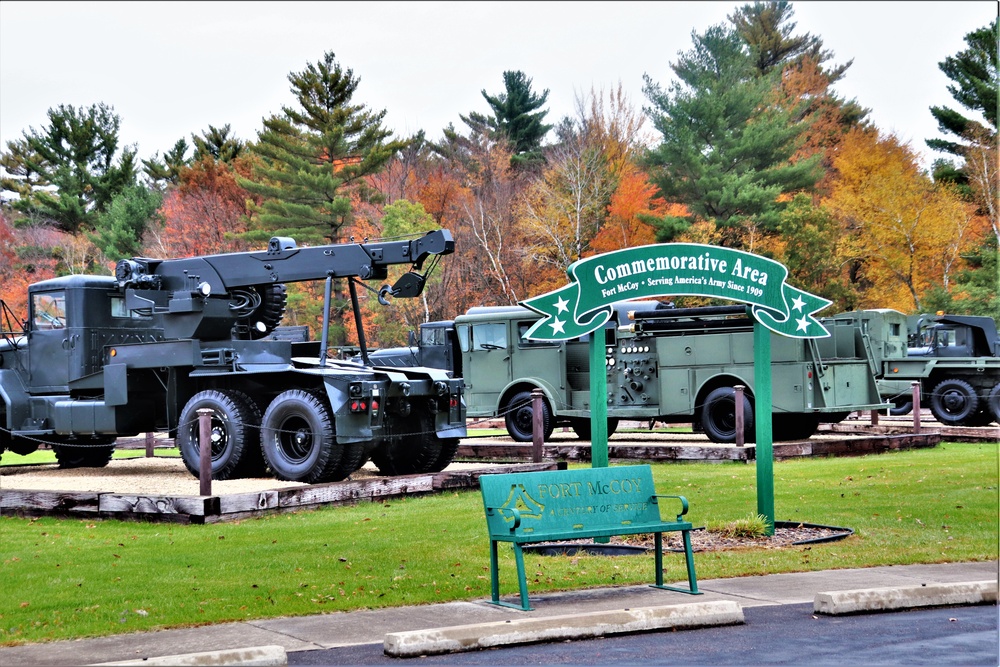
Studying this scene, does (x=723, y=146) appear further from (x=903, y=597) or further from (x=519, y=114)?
(x=903, y=597)

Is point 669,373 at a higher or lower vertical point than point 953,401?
higher

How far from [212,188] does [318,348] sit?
3625cm

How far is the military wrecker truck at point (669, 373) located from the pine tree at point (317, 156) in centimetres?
2143

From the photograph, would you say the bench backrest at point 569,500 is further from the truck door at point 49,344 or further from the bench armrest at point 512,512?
the truck door at point 49,344

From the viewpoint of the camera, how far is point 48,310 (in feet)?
57.8

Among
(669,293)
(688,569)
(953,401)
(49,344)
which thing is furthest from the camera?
(953,401)

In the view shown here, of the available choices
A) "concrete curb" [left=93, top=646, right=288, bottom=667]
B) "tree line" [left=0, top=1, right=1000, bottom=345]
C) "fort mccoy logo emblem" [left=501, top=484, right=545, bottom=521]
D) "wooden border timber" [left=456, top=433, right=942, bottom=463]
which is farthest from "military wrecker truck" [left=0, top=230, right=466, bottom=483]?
"tree line" [left=0, top=1, right=1000, bottom=345]

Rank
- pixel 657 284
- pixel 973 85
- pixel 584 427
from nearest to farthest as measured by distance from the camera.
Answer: pixel 657 284 → pixel 584 427 → pixel 973 85

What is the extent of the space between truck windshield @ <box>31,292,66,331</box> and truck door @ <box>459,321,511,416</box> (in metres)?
8.21

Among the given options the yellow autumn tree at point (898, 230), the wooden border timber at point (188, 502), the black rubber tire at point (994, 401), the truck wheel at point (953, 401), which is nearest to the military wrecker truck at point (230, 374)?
the wooden border timber at point (188, 502)

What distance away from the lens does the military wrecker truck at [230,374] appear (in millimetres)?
15281

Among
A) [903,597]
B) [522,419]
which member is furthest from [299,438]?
[903,597]

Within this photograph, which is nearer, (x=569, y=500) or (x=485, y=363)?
(x=569, y=500)

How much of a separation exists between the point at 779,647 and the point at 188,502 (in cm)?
746
